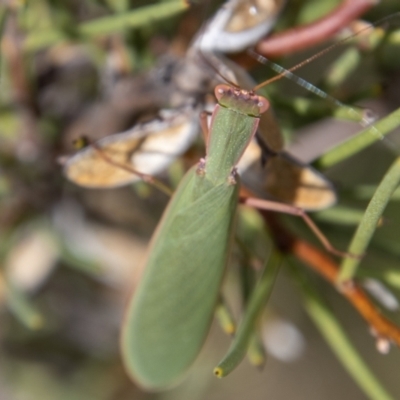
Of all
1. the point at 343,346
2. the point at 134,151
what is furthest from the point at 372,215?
the point at 134,151

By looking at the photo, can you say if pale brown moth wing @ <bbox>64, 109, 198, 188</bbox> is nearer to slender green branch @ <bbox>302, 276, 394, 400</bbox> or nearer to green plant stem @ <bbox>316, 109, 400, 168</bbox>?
green plant stem @ <bbox>316, 109, 400, 168</bbox>

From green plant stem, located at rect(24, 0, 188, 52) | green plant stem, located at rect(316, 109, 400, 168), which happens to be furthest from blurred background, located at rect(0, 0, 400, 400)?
green plant stem, located at rect(316, 109, 400, 168)

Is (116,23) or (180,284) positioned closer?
(116,23)

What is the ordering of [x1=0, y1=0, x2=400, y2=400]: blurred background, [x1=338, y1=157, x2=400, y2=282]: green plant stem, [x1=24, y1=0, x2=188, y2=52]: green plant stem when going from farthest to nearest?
[x1=0, y1=0, x2=400, y2=400]: blurred background → [x1=24, y1=0, x2=188, y2=52]: green plant stem → [x1=338, y1=157, x2=400, y2=282]: green plant stem

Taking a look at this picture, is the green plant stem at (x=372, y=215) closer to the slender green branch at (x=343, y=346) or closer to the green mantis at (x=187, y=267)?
the slender green branch at (x=343, y=346)

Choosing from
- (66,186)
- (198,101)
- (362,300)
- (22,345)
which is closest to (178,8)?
(198,101)

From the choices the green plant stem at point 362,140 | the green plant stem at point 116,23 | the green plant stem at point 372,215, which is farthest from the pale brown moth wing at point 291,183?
the green plant stem at point 116,23

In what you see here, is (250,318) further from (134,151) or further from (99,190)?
(99,190)
